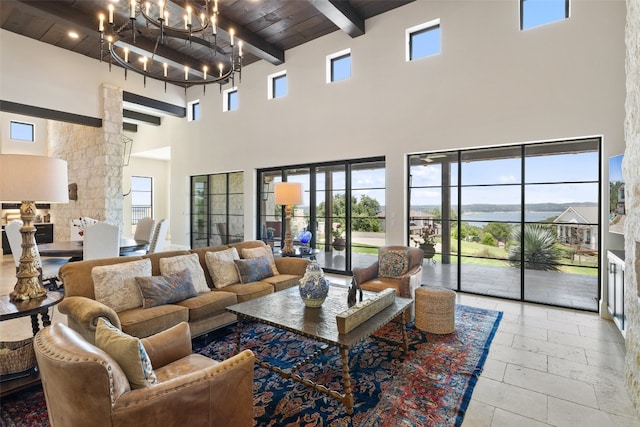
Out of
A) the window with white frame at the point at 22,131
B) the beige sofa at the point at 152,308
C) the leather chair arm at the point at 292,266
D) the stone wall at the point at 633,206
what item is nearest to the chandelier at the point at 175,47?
the beige sofa at the point at 152,308

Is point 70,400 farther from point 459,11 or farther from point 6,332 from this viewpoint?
point 459,11

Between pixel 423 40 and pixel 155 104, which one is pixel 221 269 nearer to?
pixel 423 40

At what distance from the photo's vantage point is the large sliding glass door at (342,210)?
18.2ft

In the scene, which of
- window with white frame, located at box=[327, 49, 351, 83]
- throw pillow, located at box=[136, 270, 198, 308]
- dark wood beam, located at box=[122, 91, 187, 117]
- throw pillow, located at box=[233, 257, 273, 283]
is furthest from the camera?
dark wood beam, located at box=[122, 91, 187, 117]

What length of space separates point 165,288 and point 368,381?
1.98 m

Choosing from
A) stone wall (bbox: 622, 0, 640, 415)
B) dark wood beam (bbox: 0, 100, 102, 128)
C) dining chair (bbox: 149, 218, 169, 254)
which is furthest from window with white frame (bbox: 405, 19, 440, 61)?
dark wood beam (bbox: 0, 100, 102, 128)

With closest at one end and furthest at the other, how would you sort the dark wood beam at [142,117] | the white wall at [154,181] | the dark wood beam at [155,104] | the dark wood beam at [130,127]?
the dark wood beam at [155,104] < the dark wood beam at [142,117] < the dark wood beam at [130,127] < the white wall at [154,181]

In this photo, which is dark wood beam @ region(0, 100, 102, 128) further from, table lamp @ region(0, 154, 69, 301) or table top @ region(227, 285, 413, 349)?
table top @ region(227, 285, 413, 349)

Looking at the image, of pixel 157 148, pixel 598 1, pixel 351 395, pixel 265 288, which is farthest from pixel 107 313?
pixel 157 148

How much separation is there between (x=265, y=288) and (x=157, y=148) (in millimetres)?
8057

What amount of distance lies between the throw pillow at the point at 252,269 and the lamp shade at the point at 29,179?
1.85 metres

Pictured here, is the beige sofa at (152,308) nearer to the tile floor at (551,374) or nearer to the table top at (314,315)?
the table top at (314,315)

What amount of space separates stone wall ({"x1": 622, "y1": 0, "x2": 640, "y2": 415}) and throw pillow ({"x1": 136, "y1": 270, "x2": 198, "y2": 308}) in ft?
11.8

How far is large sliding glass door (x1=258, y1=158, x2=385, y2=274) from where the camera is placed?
18.2ft
